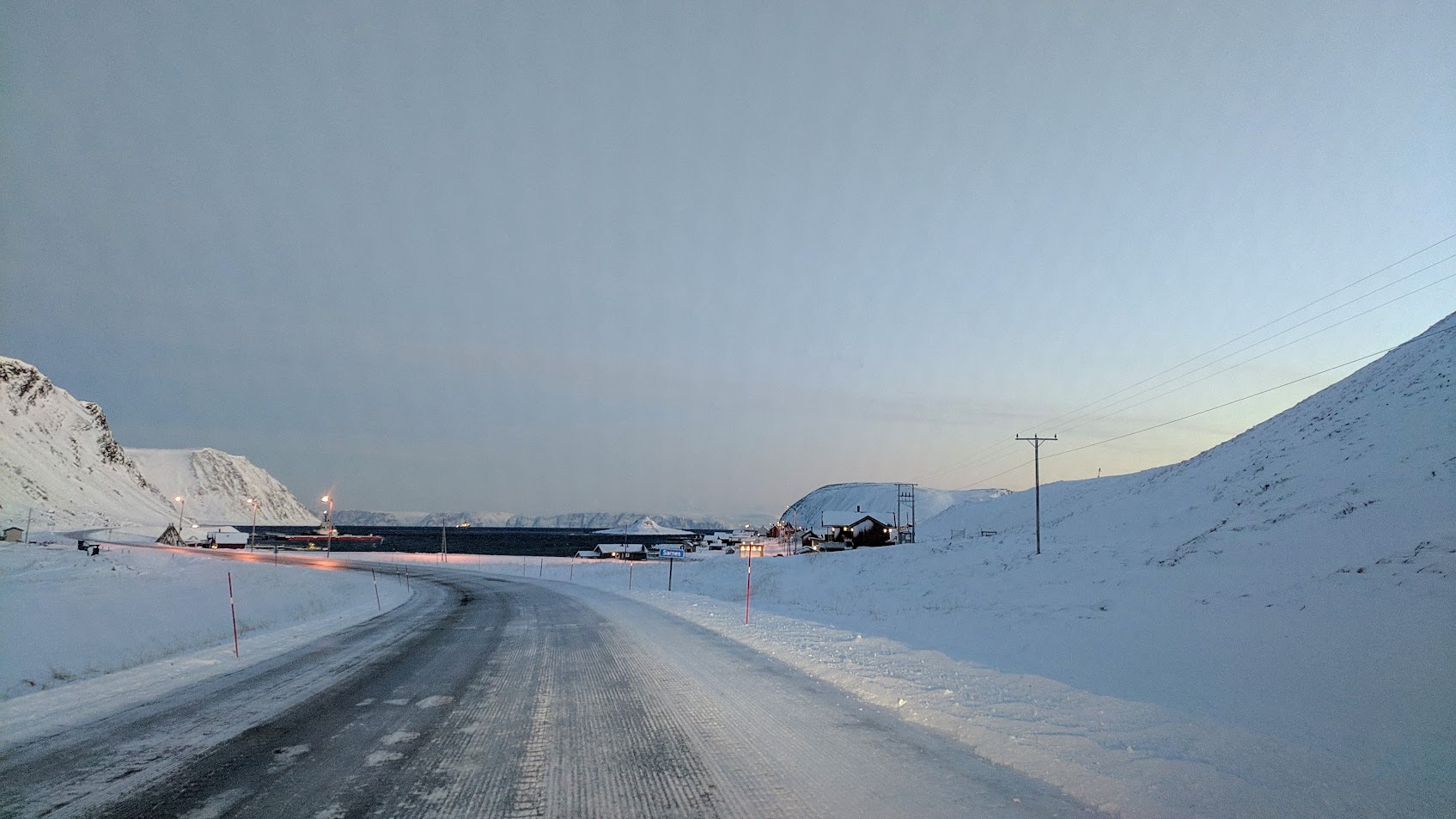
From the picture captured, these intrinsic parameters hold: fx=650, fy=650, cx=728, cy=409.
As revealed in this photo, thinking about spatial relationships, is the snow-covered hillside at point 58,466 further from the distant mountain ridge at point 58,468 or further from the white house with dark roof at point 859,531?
the white house with dark roof at point 859,531

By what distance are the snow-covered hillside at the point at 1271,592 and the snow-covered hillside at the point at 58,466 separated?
129 meters

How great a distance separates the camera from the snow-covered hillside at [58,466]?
11769 cm

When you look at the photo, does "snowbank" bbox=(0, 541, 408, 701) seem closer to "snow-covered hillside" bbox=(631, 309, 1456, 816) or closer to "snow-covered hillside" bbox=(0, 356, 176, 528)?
"snow-covered hillside" bbox=(631, 309, 1456, 816)

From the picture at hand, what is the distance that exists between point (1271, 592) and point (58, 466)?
211245mm

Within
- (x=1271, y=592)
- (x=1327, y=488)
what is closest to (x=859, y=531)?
(x=1327, y=488)

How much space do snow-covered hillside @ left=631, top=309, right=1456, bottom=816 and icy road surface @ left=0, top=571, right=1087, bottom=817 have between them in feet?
9.65

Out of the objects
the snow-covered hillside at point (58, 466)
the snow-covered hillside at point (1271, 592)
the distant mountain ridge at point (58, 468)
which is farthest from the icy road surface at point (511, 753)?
the distant mountain ridge at point (58, 468)

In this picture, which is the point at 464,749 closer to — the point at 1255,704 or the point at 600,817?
the point at 600,817

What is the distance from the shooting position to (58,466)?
147 metres

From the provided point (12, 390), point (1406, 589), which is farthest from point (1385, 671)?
point (12, 390)

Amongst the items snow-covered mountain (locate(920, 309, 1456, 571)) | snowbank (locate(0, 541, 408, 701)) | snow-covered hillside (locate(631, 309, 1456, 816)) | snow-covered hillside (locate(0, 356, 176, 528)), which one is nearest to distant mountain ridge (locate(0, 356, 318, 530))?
snow-covered hillside (locate(0, 356, 176, 528))

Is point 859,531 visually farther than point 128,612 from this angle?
Yes

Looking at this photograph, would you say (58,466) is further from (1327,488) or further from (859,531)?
(1327,488)

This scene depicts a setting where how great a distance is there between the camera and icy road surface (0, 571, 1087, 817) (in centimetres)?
502
